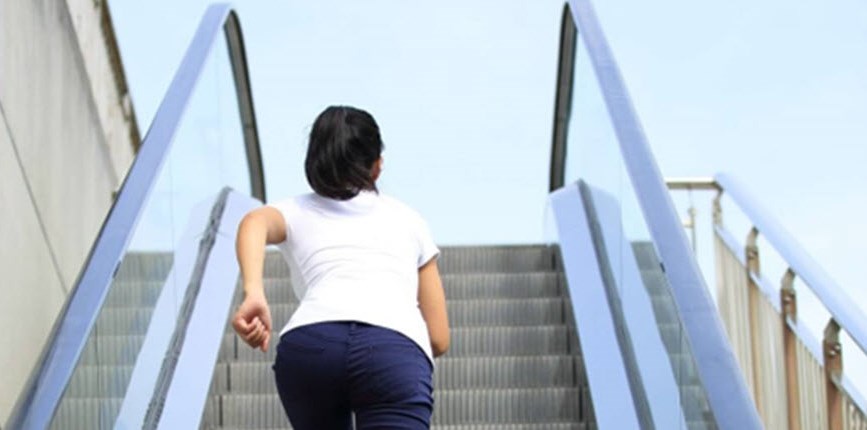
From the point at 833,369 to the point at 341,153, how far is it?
3195mm

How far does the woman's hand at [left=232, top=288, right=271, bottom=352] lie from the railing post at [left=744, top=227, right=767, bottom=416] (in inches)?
183

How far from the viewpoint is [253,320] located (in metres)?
3.77

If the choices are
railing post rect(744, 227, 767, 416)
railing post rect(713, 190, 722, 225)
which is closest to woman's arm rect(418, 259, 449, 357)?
railing post rect(744, 227, 767, 416)

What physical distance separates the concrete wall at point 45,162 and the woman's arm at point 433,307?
330cm

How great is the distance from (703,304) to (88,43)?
20.2ft

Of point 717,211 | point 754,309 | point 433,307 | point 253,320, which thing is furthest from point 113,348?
point 717,211

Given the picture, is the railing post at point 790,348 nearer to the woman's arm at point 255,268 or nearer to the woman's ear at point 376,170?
the woman's ear at point 376,170

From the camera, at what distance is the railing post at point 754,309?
8195 mm

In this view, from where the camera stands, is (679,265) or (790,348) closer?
(679,265)

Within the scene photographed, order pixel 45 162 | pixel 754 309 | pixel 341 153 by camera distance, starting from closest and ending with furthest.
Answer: pixel 341 153, pixel 754 309, pixel 45 162

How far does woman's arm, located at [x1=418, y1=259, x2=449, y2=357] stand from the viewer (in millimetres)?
4215

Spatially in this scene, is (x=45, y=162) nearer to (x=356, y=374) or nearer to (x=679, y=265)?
(x=679, y=265)

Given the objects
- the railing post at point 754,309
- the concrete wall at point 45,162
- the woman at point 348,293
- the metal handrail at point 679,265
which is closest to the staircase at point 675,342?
the metal handrail at point 679,265

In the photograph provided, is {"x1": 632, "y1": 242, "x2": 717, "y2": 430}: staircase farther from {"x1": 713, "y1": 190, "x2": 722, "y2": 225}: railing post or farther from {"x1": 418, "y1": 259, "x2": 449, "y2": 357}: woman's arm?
{"x1": 713, "y1": 190, "x2": 722, "y2": 225}: railing post
